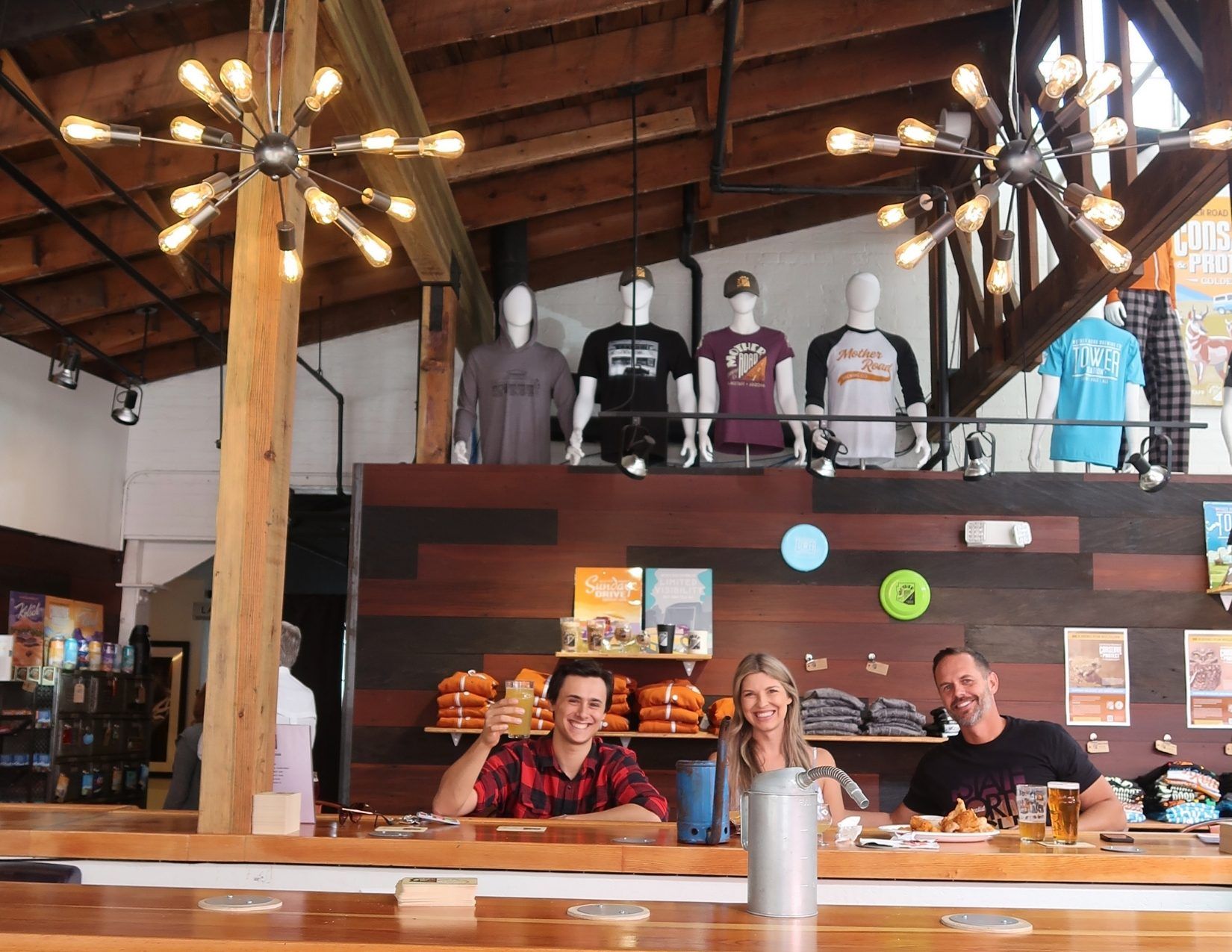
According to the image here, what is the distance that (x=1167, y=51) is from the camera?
17.5 feet

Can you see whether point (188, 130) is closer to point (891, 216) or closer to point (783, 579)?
point (891, 216)

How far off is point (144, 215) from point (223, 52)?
3.12 ft

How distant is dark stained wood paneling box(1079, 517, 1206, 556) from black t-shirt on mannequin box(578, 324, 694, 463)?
2.50 meters

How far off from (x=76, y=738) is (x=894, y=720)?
619cm

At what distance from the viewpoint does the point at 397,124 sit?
20.1 ft

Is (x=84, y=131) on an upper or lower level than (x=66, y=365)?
lower

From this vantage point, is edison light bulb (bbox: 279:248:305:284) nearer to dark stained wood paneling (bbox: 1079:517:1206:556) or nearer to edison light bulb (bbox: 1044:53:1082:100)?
edison light bulb (bbox: 1044:53:1082:100)

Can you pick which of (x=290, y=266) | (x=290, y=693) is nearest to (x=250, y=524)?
(x=290, y=266)

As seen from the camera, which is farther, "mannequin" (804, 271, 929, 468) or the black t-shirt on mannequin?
the black t-shirt on mannequin

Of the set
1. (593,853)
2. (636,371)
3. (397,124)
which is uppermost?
(397,124)

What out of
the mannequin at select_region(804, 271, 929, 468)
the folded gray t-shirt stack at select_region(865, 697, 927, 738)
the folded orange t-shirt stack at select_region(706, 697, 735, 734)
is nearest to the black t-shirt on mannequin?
the mannequin at select_region(804, 271, 929, 468)

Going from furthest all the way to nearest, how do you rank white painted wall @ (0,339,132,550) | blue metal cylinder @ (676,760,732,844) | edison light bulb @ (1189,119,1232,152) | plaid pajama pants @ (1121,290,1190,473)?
white painted wall @ (0,339,132,550)
plaid pajama pants @ (1121,290,1190,473)
edison light bulb @ (1189,119,1232,152)
blue metal cylinder @ (676,760,732,844)

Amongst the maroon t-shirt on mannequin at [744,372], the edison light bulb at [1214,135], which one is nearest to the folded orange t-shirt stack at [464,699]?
the maroon t-shirt on mannequin at [744,372]

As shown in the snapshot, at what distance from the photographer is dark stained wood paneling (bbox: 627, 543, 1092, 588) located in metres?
6.83
